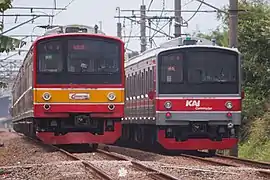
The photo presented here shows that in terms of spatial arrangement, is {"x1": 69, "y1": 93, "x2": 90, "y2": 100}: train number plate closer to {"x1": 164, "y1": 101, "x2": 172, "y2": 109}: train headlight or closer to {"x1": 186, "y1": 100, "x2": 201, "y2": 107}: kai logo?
{"x1": 164, "y1": 101, "x2": 172, "y2": 109}: train headlight

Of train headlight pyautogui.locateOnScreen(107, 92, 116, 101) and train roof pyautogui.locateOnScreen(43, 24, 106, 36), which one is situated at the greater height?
train roof pyautogui.locateOnScreen(43, 24, 106, 36)

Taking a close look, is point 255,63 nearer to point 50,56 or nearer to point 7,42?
point 50,56

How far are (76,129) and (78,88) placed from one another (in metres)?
1.05

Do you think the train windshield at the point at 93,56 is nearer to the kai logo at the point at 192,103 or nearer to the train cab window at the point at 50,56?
the train cab window at the point at 50,56

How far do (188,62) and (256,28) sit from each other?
22.2 feet

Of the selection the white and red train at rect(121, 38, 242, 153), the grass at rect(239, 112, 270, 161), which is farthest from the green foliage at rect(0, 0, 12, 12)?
the grass at rect(239, 112, 270, 161)

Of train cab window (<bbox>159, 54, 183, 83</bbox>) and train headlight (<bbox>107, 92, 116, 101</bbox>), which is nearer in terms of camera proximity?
train headlight (<bbox>107, 92, 116, 101</bbox>)

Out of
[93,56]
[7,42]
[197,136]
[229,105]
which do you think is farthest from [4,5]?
[229,105]

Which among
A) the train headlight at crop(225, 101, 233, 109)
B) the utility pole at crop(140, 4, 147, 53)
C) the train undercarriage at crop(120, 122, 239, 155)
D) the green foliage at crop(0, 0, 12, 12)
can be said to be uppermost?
the utility pole at crop(140, 4, 147, 53)

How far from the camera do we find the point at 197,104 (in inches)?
716

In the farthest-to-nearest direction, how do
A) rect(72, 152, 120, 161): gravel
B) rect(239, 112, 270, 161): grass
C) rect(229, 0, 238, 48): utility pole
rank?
rect(239, 112, 270, 161): grass, rect(229, 0, 238, 48): utility pole, rect(72, 152, 120, 161): gravel

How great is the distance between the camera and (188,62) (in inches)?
725

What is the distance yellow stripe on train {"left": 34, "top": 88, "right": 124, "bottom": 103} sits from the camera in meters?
17.9

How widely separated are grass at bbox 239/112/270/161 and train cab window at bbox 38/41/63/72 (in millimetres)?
5825
